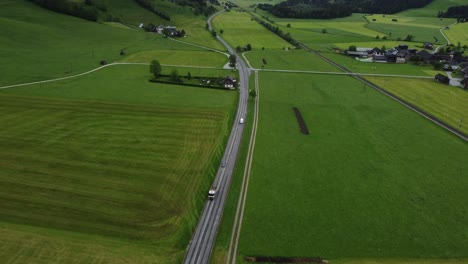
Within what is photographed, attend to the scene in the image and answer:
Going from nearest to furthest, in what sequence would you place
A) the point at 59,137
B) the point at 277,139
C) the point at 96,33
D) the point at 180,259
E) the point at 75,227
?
the point at 180,259
the point at 75,227
the point at 59,137
the point at 277,139
the point at 96,33

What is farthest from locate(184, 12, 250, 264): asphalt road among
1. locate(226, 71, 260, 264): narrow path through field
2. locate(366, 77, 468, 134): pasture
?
locate(366, 77, 468, 134): pasture

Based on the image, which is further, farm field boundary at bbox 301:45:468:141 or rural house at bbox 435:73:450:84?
rural house at bbox 435:73:450:84

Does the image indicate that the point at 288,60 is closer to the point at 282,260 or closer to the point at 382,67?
the point at 382,67

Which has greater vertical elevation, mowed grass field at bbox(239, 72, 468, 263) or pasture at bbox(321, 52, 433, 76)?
pasture at bbox(321, 52, 433, 76)

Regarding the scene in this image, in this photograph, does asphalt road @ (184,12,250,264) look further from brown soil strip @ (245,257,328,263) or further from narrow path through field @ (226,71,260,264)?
brown soil strip @ (245,257,328,263)

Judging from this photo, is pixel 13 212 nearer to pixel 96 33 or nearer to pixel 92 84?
pixel 92 84

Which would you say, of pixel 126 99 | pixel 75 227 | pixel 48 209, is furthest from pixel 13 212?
pixel 126 99

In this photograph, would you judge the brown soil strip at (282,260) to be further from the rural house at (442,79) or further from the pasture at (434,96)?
the rural house at (442,79)
